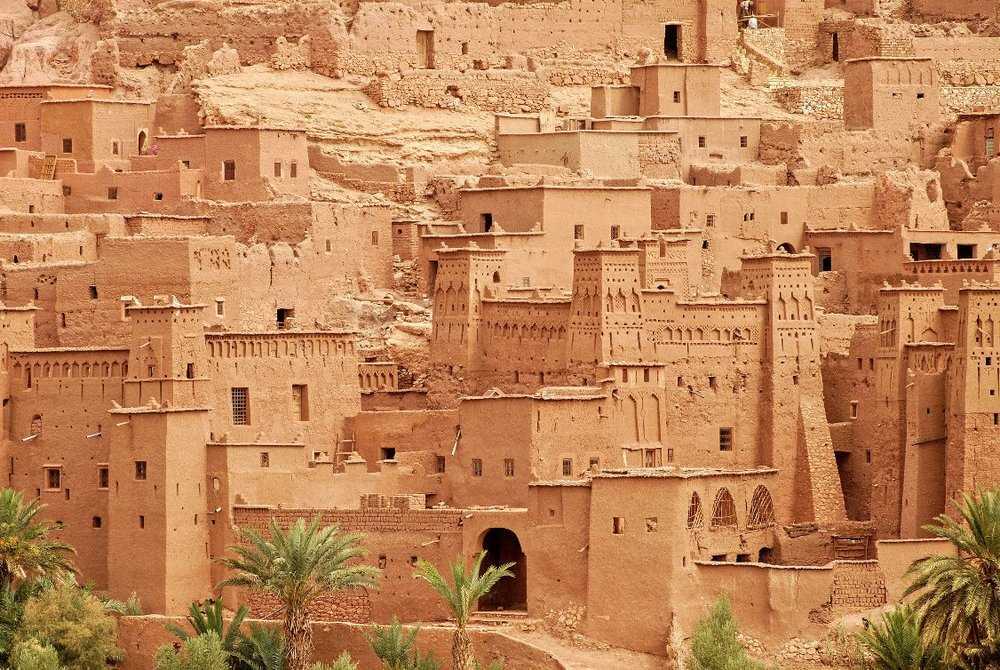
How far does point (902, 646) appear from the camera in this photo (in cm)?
6625

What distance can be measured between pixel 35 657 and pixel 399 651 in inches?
250

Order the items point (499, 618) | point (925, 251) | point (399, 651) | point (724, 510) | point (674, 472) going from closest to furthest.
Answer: point (399, 651) → point (674, 472) → point (499, 618) → point (724, 510) → point (925, 251)

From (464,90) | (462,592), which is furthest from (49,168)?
(462,592)

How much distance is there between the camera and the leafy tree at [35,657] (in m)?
68.8

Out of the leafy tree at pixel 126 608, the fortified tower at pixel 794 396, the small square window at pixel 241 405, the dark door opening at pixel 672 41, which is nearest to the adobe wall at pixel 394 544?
the leafy tree at pixel 126 608

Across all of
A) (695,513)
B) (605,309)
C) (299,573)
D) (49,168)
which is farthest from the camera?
(49,168)

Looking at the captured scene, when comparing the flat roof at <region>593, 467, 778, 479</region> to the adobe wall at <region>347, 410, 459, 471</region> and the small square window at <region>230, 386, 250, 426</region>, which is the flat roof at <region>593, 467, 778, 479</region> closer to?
the adobe wall at <region>347, 410, 459, 471</region>

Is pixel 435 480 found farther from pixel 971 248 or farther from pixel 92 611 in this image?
pixel 971 248

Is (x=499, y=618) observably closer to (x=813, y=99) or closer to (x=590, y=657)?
(x=590, y=657)

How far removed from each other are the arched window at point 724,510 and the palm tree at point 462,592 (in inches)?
160

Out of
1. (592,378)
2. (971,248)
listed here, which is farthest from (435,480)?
(971,248)

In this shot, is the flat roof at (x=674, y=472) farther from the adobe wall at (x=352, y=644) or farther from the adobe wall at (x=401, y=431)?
the adobe wall at (x=401, y=431)

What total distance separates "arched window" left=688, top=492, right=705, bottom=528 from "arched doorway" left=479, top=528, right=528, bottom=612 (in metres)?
3.29

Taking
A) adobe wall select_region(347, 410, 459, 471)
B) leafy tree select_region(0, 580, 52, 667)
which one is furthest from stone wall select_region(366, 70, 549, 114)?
leafy tree select_region(0, 580, 52, 667)
